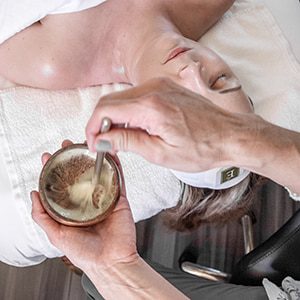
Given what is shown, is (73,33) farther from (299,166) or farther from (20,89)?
(299,166)

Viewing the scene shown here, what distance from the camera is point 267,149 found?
89 centimetres

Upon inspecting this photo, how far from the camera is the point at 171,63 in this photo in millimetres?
1060

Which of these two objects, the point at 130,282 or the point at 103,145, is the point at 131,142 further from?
the point at 130,282

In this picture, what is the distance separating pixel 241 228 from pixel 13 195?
844 mm

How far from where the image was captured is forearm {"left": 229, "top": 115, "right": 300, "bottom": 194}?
2.80ft

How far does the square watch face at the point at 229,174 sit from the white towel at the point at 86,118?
0.15 m

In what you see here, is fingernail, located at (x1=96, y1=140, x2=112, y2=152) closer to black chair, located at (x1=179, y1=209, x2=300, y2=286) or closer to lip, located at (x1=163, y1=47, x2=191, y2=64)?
lip, located at (x1=163, y1=47, x2=191, y2=64)

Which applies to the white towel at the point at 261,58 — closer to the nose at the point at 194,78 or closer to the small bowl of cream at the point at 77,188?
the nose at the point at 194,78

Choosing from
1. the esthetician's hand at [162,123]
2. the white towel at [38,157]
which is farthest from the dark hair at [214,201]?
the esthetician's hand at [162,123]

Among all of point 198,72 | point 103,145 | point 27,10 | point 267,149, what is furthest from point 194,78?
point 27,10

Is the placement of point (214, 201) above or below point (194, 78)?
below

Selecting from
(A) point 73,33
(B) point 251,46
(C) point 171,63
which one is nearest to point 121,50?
(A) point 73,33

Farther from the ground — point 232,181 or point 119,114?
point 119,114

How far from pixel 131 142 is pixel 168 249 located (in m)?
1.03
